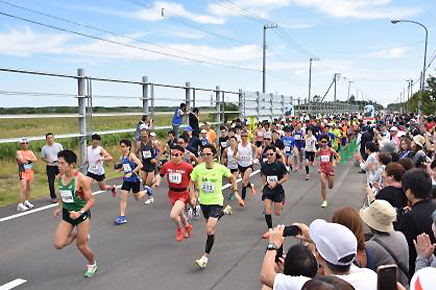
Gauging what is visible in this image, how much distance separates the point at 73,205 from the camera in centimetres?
560

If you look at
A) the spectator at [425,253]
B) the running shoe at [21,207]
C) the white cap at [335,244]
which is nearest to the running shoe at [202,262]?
the spectator at [425,253]

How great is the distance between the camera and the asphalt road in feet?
17.8

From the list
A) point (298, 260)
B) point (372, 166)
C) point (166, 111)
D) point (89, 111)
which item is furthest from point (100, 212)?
point (166, 111)

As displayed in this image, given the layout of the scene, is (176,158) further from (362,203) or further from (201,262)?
(362,203)

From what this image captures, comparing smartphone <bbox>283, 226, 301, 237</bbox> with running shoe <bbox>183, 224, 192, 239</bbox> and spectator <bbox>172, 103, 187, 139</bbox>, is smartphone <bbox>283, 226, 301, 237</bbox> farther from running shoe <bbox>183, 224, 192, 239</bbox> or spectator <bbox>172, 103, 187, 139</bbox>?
spectator <bbox>172, 103, 187, 139</bbox>

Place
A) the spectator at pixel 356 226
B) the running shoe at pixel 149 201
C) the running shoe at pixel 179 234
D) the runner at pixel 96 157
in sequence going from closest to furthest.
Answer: the spectator at pixel 356 226, the running shoe at pixel 179 234, the runner at pixel 96 157, the running shoe at pixel 149 201

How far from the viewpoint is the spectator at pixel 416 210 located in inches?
153

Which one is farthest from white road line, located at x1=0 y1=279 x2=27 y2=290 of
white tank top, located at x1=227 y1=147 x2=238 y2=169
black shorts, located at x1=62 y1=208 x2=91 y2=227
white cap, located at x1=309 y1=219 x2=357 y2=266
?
white tank top, located at x1=227 y1=147 x2=238 y2=169

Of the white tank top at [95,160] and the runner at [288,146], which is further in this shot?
the runner at [288,146]

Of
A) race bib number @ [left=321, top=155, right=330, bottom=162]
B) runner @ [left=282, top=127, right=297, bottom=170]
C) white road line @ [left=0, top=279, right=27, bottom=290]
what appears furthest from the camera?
runner @ [left=282, top=127, right=297, bottom=170]

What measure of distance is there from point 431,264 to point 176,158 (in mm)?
4717

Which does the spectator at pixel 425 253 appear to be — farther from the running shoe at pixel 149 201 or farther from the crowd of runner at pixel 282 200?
the running shoe at pixel 149 201

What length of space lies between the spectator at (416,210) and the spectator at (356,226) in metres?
0.98

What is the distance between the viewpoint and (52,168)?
958 cm
